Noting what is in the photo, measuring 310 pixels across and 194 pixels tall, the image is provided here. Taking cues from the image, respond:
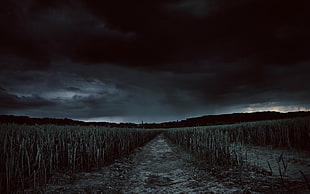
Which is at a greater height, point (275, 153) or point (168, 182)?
point (275, 153)

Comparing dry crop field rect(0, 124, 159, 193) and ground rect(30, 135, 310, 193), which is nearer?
dry crop field rect(0, 124, 159, 193)

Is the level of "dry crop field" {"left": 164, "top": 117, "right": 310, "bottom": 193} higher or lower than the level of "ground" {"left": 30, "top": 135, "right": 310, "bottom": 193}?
higher

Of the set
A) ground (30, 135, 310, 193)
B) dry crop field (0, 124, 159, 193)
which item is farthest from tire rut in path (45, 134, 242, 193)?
dry crop field (0, 124, 159, 193)

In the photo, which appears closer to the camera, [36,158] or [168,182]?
[36,158]

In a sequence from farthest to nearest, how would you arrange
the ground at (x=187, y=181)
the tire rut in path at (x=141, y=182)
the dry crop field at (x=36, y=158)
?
the tire rut in path at (x=141, y=182) < the ground at (x=187, y=181) < the dry crop field at (x=36, y=158)

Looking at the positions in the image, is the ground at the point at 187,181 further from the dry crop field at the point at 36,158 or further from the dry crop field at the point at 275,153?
the dry crop field at the point at 36,158

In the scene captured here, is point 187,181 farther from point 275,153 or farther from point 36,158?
point 275,153

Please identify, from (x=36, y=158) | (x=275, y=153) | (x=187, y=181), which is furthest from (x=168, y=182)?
(x=275, y=153)

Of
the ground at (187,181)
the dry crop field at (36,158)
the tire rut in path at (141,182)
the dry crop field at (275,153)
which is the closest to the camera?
the dry crop field at (36,158)

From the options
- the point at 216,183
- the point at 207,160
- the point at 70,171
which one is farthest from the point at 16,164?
the point at 207,160

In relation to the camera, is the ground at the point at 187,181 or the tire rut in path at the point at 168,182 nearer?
→ the ground at the point at 187,181

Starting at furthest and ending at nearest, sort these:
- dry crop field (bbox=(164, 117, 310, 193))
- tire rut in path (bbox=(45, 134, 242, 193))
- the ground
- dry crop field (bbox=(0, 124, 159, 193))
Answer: dry crop field (bbox=(164, 117, 310, 193)) < tire rut in path (bbox=(45, 134, 242, 193)) < the ground < dry crop field (bbox=(0, 124, 159, 193))

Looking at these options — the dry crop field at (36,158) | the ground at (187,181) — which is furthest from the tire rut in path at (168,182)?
the dry crop field at (36,158)

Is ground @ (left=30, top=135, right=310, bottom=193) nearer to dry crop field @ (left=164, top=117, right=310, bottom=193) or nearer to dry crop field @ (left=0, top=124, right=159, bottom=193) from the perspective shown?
dry crop field @ (left=164, top=117, right=310, bottom=193)
